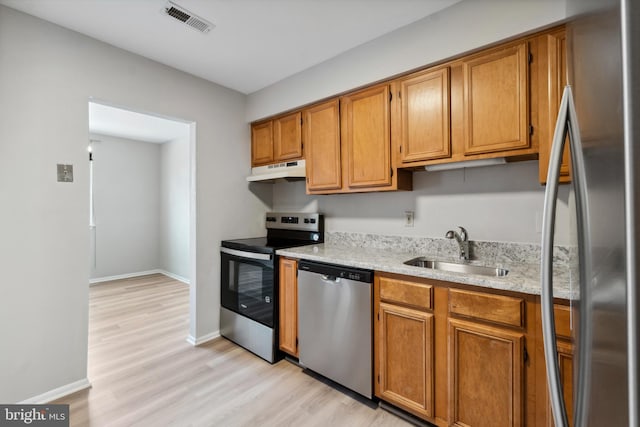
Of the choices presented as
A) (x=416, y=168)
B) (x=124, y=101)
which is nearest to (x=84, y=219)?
(x=124, y=101)

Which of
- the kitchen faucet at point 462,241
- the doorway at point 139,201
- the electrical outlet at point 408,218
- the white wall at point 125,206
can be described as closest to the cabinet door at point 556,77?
the kitchen faucet at point 462,241

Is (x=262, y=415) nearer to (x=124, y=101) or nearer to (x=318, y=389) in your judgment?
(x=318, y=389)

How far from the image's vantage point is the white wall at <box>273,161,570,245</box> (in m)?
1.86

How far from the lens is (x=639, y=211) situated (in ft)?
0.86

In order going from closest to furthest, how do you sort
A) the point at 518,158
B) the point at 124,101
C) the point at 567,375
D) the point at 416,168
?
1. the point at 567,375
2. the point at 518,158
3. the point at 416,168
4. the point at 124,101

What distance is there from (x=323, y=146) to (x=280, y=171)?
564 mm

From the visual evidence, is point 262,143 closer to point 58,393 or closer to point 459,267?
point 459,267

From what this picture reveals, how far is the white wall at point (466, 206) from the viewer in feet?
6.10

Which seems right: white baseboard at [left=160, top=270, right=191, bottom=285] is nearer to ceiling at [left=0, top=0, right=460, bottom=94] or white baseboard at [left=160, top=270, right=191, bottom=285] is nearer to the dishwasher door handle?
ceiling at [left=0, top=0, right=460, bottom=94]

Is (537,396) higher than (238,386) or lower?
higher

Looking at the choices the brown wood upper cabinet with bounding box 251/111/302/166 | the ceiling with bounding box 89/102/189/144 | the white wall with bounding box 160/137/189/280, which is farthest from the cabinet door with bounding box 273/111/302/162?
the white wall with bounding box 160/137/189/280

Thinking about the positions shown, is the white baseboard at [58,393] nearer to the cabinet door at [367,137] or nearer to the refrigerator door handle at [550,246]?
the cabinet door at [367,137]

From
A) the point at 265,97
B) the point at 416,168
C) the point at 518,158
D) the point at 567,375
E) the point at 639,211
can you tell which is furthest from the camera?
the point at 265,97

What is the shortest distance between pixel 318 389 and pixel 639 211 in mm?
2253
